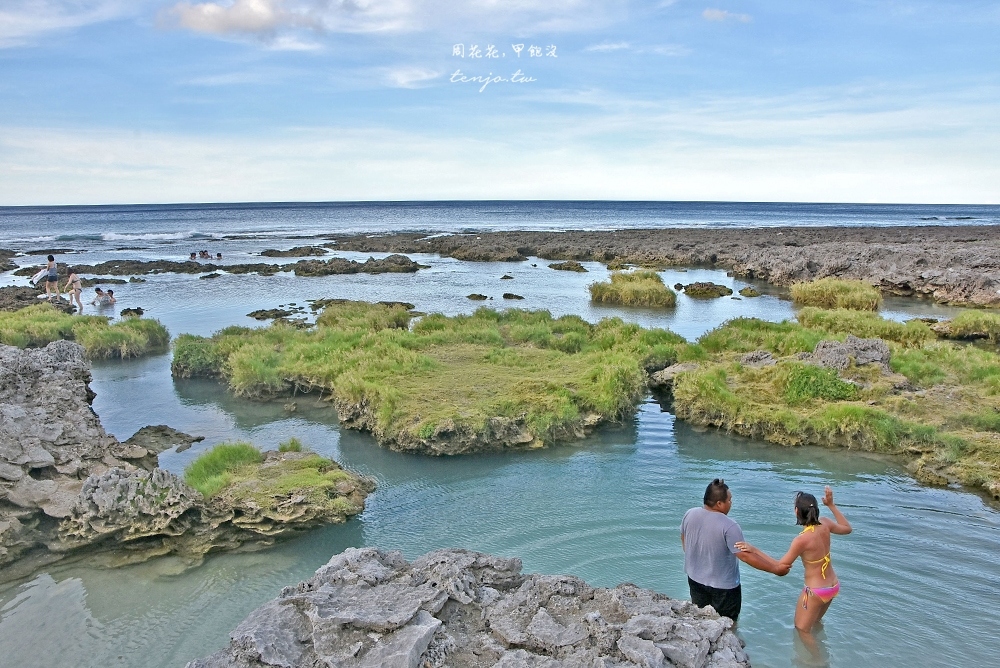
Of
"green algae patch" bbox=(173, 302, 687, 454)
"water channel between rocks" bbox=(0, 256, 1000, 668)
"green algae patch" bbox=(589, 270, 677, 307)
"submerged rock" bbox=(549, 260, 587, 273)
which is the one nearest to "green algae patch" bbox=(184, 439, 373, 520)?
"water channel between rocks" bbox=(0, 256, 1000, 668)

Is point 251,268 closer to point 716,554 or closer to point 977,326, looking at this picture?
point 977,326

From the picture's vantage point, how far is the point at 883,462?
39.1 ft

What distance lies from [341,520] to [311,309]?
2086cm

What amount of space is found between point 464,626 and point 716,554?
93.7 inches

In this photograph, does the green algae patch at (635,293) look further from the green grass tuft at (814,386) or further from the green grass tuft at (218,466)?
the green grass tuft at (218,466)

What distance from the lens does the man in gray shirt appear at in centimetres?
609

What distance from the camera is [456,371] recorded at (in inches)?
623

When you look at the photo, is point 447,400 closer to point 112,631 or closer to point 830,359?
point 112,631

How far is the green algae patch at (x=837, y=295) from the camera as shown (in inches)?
1103

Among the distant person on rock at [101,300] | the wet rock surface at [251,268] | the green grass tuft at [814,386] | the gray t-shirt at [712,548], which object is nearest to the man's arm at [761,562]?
the gray t-shirt at [712,548]

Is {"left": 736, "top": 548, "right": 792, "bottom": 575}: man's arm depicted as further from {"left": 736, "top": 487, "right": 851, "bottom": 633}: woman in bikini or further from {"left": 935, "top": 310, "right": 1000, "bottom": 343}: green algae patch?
{"left": 935, "top": 310, "right": 1000, "bottom": 343}: green algae patch

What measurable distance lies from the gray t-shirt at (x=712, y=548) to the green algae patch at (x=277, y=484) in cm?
533

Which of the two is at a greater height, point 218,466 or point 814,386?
point 814,386

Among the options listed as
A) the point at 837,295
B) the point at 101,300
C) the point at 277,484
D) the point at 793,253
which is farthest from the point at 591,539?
the point at 793,253
